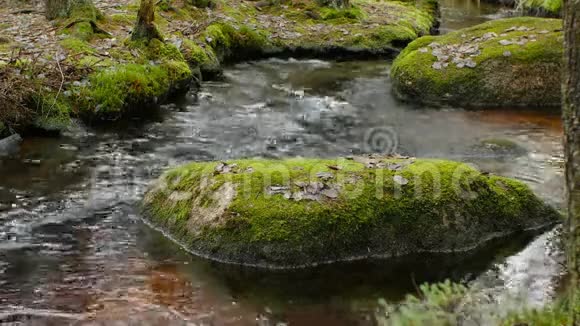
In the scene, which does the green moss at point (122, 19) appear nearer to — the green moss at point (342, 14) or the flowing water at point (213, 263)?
the flowing water at point (213, 263)

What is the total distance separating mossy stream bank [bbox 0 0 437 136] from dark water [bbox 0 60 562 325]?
51 centimetres

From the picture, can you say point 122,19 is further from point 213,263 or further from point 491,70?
point 213,263

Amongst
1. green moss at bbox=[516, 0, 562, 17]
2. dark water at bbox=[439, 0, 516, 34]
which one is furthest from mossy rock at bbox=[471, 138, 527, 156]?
dark water at bbox=[439, 0, 516, 34]

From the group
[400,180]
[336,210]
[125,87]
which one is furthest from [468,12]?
[336,210]

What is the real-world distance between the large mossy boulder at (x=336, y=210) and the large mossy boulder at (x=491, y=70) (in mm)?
4999

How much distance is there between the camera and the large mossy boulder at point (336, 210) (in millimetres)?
5547

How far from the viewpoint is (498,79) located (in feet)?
36.3

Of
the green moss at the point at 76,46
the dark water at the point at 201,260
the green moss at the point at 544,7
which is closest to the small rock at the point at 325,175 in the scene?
the dark water at the point at 201,260

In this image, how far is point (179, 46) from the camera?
1221 cm

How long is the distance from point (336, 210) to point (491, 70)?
270 inches

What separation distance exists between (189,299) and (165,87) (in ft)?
20.9

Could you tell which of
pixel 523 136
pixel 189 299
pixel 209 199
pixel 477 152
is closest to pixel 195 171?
pixel 209 199

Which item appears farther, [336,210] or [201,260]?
Result: [336,210]

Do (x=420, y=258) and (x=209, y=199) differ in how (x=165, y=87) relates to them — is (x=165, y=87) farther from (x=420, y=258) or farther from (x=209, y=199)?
(x=420, y=258)
